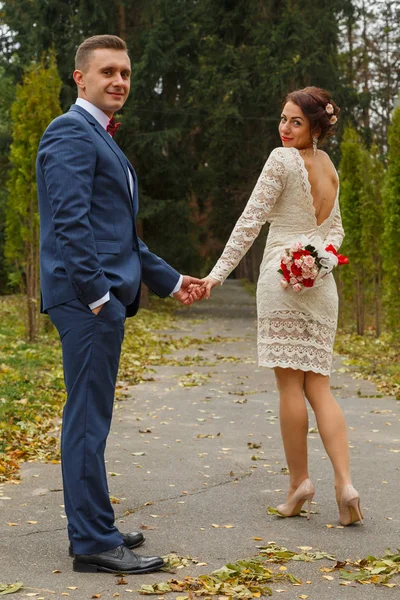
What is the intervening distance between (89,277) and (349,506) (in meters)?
1.91

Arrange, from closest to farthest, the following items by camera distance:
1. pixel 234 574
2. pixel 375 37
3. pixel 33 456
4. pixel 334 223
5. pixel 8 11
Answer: pixel 234 574, pixel 334 223, pixel 33 456, pixel 8 11, pixel 375 37

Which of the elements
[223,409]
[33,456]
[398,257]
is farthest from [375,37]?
[33,456]

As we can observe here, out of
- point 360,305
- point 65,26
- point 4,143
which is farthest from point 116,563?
point 4,143

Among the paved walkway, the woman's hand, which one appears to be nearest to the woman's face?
the woman's hand

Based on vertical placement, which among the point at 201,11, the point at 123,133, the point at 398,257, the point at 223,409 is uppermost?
the point at 201,11

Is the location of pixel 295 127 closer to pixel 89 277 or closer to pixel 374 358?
pixel 89 277

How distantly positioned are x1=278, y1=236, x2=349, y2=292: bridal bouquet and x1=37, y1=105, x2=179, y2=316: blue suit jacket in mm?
984

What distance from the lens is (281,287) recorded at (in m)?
4.84

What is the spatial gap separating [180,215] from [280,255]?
20.5 meters

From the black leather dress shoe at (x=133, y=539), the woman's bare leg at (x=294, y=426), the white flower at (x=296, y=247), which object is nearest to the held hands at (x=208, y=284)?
the white flower at (x=296, y=247)

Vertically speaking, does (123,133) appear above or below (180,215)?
above

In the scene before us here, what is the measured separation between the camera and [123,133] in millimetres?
24219

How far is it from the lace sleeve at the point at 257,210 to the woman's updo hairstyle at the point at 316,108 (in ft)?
0.84

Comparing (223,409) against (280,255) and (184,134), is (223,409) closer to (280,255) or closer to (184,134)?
(280,255)
